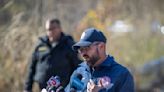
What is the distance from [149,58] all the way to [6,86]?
8.81 feet

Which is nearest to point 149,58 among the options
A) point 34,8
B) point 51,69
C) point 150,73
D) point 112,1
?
point 150,73

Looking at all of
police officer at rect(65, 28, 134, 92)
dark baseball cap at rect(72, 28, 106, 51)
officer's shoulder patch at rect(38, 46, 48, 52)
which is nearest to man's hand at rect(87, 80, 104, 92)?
police officer at rect(65, 28, 134, 92)

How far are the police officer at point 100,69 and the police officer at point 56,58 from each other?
9.58 ft

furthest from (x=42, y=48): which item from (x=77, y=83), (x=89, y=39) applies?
(x=89, y=39)

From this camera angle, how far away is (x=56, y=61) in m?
9.17

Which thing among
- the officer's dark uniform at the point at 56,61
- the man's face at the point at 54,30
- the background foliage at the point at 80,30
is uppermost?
the man's face at the point at 54,30

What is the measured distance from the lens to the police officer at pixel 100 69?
236 inches

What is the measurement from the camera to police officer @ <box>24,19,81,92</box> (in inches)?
359

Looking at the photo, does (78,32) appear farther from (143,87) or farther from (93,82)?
(93,82)

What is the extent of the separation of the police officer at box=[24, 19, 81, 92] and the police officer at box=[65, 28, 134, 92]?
2.92 meters

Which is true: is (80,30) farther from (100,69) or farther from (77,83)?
(100,69)

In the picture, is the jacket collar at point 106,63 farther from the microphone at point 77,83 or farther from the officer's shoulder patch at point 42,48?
the officer's shoulder patch at point 42,48

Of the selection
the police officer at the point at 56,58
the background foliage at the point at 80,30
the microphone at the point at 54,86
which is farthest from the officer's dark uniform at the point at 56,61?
the background foliage at the point at 80,30

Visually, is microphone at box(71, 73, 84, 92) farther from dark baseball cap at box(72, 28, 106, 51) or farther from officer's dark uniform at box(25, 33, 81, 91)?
officer's dark uniform at box(25, 33, 81, 91)
